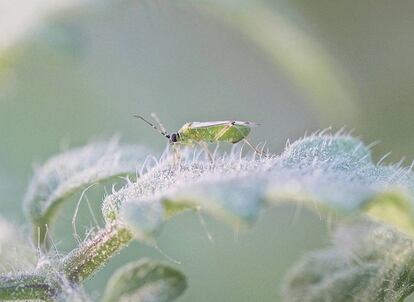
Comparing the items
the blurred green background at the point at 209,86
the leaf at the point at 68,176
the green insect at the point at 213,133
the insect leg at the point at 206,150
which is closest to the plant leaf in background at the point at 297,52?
the blurred green background at the point at 209,86

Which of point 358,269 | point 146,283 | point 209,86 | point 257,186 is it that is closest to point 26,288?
point 146,283

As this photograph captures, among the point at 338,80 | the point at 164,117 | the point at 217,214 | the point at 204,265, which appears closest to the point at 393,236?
the point at 217,214

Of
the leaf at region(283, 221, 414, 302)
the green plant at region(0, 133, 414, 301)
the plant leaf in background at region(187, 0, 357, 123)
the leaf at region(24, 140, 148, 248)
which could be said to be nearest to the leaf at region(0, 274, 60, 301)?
the green plant at region(0, 133, 414, 301)

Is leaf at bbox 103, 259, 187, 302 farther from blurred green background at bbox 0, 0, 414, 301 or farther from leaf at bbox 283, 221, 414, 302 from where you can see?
blurred green background at bbox 0, 0, 414, 301

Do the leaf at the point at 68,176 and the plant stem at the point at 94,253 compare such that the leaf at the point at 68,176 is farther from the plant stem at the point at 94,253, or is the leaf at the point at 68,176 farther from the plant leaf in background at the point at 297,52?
the plant leaf in background at the point at 297,52

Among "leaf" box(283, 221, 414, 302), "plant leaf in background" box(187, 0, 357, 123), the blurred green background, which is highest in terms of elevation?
"leaf" box(283, 221, 414, 302)

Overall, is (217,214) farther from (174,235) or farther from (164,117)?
(164,117)
